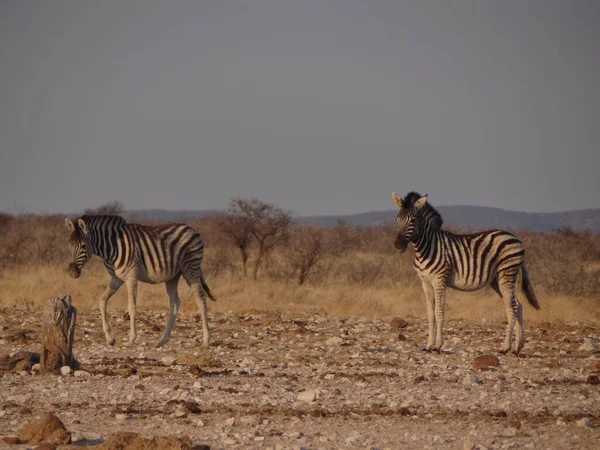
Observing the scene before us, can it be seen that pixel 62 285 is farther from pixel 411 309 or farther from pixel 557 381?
pixel 557 381

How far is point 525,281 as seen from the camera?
1675cm

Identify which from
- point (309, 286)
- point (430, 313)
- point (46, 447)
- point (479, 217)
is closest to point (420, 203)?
point (430, 313)

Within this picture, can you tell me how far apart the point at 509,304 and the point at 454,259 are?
1.17 metres

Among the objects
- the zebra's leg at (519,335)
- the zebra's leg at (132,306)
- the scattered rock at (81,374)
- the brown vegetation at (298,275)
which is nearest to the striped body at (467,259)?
the zebra's leg at (519,335)

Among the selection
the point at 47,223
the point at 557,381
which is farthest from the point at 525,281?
the point at 47,223

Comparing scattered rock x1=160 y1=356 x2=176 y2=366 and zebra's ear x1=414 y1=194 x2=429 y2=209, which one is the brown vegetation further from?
scattered rock x1=160 y1=356 x2=176 y2=366

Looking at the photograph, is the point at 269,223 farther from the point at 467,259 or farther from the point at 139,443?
the point at 139,443

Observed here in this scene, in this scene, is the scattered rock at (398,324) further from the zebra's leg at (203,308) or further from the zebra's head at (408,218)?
the zebra's leg at (203,308)

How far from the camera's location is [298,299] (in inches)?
942

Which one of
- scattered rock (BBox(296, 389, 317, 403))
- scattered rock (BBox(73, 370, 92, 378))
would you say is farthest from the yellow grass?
scattered rock (BBox(296, 389, 317, 403))

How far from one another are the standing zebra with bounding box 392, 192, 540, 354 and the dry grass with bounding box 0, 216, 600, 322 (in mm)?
4588

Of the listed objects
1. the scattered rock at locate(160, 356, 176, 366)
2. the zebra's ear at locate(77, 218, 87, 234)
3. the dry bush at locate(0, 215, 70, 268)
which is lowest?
the scattered rock at locate(160, 356, 176, 366)

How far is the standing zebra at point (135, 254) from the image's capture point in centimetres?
1594

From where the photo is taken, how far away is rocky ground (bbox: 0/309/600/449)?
924 centimetres
